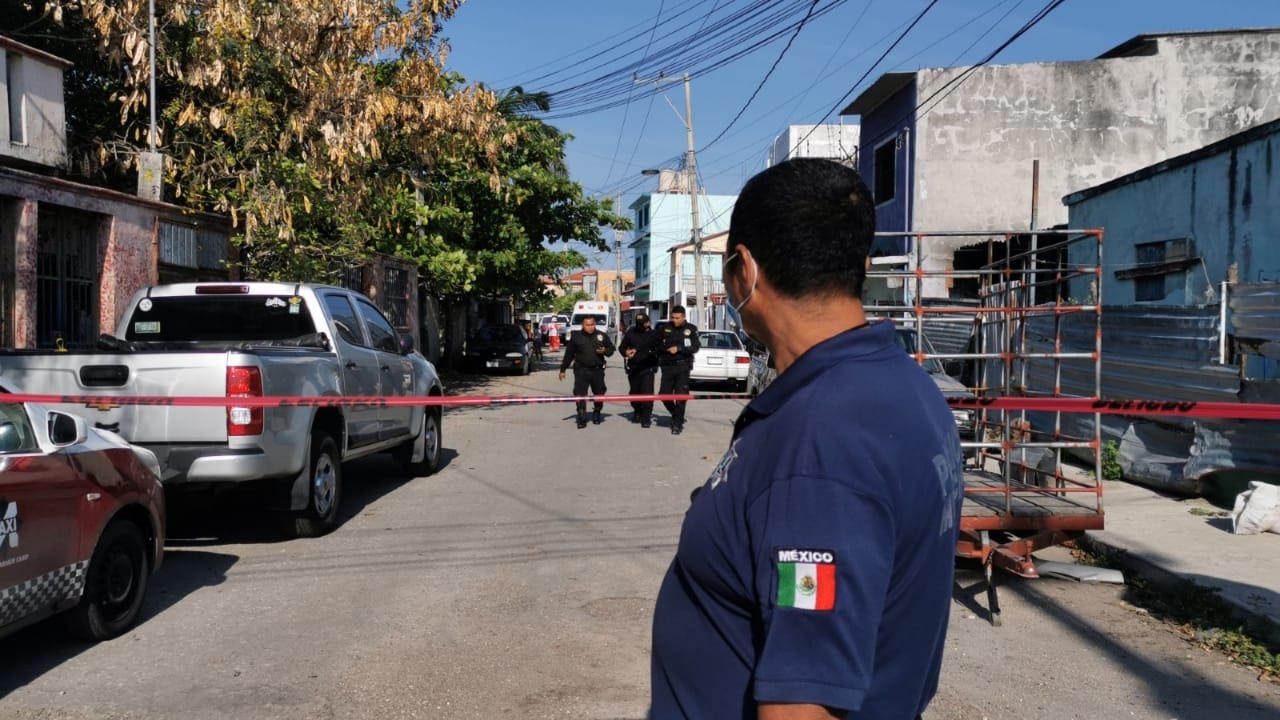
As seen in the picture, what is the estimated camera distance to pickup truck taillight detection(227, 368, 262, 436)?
711cm

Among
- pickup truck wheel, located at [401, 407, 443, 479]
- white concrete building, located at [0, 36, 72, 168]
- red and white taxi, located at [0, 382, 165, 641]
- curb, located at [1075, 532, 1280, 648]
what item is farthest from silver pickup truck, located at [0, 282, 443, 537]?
curb, located at [1075, 532, 1280, 648]

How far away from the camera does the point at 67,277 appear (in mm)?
11438

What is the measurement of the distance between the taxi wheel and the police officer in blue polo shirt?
4.60 m

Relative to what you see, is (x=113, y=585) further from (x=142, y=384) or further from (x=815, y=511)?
(x=815, y=511)

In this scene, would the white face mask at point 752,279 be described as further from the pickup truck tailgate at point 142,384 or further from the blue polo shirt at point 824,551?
the pickup truck tailgate at point 142,384

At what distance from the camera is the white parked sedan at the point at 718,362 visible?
77.5ft

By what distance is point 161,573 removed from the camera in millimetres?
7105

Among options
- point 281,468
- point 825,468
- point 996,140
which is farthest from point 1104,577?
point 996,140

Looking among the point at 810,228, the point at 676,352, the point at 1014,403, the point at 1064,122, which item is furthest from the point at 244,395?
the point at 1064,122

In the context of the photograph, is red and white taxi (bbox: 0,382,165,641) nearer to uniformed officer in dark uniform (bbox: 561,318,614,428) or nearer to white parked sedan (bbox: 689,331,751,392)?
Result: uniformed officer in dark uniform (bbox: 561,318,614,428)

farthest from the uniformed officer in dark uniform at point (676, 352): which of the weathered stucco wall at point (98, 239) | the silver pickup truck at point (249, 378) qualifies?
the weathered stucco wall at point (98, 239)

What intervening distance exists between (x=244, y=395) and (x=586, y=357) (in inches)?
360

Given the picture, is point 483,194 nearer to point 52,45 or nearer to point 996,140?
point 52,45

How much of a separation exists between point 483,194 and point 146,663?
19387 millimetres
